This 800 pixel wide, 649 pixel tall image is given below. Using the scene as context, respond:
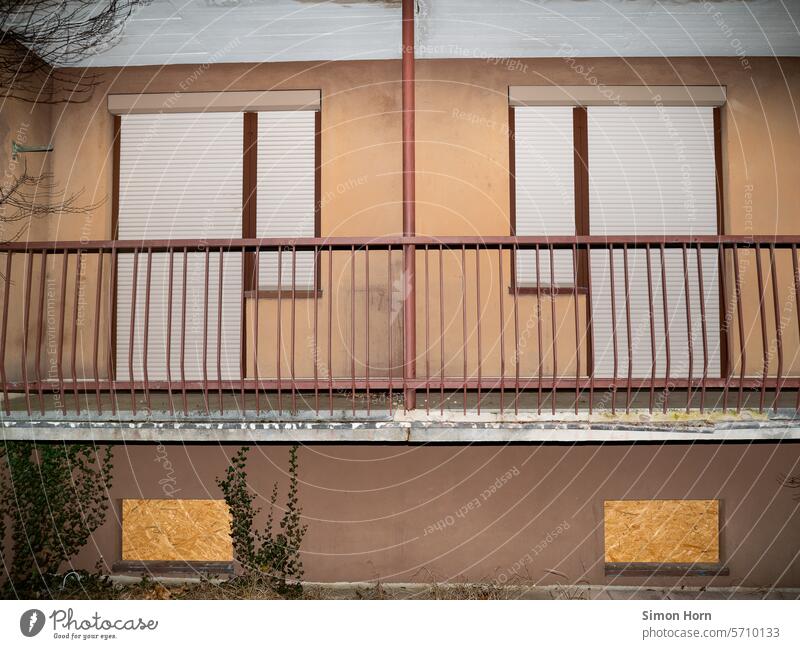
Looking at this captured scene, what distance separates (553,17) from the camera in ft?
21.9

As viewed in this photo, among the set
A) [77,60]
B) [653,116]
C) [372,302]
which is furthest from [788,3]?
[77,60]

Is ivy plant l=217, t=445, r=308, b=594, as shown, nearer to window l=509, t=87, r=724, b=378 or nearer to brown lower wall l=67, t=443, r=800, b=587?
brown lower wall l=67, t=443, r=800, b=587

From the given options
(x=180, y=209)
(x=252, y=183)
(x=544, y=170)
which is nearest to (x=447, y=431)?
(x=544, y=170)

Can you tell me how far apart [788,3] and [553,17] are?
7.16 ft

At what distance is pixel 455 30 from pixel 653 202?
112 inches

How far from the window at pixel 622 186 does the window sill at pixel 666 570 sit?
6.58ft

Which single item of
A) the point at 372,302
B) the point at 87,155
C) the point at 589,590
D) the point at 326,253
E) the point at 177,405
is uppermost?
the point at 87,155

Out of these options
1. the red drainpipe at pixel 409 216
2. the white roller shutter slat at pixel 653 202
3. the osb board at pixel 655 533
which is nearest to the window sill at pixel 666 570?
the osb board at pixel 655 533

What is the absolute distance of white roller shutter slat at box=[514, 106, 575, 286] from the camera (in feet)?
24.7

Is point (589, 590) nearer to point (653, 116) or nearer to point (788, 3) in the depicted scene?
point (653, 116)

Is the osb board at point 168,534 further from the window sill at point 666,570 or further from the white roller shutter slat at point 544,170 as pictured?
the white roller shutter slat at point 544,170

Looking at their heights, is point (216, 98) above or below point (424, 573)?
above

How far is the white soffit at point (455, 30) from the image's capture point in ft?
21.3
